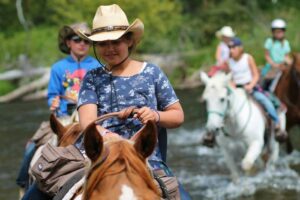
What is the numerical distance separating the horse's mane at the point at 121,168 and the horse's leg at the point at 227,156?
276 inches

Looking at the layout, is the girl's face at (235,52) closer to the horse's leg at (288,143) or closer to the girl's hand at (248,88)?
the girl's hand at (248,88)

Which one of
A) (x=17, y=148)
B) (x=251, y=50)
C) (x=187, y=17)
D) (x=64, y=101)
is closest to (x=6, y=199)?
(x=64, y=101)

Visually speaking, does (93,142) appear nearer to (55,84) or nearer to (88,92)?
(88,92)

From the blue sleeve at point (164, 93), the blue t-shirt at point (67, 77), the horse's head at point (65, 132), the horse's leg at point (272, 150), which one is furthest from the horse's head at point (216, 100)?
the blue sleeve at point (164, 93)

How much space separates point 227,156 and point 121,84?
618 cm

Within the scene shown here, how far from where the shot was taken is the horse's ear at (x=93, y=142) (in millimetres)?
2863

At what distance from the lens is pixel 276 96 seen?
11.9m

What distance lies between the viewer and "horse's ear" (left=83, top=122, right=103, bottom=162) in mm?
2863

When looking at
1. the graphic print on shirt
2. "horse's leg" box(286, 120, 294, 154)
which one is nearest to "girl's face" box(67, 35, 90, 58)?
the graphic print on shirt

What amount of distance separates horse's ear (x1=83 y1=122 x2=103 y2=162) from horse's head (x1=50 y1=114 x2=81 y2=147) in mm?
2632

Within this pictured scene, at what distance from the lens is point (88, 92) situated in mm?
3959

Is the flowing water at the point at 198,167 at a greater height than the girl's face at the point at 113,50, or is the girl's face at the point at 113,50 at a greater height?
the girl's face at the point at 113,50

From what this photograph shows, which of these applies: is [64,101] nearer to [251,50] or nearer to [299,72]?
[299,72]

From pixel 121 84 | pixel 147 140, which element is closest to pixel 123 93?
pixel 121 84
